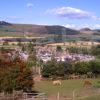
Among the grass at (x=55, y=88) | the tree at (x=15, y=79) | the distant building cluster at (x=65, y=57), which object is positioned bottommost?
the grass at (x=55, y=88)

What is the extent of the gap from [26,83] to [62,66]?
28.0 metres

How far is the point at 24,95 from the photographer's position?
3459 centimetres

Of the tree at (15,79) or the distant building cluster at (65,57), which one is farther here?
the distant building cluster at (65,57)

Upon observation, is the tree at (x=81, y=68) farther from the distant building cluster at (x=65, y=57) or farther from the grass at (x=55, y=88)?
the distant building cluster at (x=65, y=57)

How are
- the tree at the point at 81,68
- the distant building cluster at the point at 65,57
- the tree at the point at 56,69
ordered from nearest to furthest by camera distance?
the tree at the point at 56,69, the tree at the point at 81,68, the distant building cluster at the point at 65,57

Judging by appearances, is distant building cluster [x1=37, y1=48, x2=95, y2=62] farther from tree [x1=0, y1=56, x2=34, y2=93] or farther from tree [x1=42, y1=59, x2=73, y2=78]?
tree [x1=0, y1=56, x2=34, y2=93]

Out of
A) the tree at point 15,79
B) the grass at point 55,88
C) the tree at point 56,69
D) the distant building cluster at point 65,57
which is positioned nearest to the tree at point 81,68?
the tree at point 56,69

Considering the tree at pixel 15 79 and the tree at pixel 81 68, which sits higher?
the tree at pixel 15 79

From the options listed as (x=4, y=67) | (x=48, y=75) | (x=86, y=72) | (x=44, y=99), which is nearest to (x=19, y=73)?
(x=4, y=67)

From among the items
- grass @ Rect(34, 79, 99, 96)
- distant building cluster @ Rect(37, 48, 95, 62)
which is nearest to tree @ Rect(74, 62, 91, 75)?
grass @ Rect(34, 79, 99, 96)

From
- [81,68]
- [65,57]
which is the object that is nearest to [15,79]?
[81,68]

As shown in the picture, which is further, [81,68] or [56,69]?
[81,68]

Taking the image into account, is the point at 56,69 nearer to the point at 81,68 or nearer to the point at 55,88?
the point at 81,68

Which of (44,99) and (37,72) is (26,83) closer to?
(44,99)
